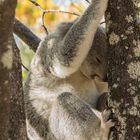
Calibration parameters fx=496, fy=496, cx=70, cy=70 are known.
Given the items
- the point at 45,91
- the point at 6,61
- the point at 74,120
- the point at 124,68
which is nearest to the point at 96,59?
the point at 45,91

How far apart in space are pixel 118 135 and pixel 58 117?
4.71 feet

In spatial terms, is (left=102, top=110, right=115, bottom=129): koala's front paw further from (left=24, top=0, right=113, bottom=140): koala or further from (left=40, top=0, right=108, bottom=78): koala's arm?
(left=40, top=0, right=108, bottom=78): koala's arm

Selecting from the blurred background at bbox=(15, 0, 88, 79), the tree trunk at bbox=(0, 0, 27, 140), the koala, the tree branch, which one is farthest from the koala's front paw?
the blurred background at bbox=(15, 0, 88, 79)

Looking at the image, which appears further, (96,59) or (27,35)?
(27,35)

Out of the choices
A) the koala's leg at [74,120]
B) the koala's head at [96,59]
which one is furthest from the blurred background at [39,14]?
the koala's leg at [74,120]

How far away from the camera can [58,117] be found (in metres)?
5.47

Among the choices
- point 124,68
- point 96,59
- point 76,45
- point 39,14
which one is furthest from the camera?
point 39,14

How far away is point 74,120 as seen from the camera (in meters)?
5.28

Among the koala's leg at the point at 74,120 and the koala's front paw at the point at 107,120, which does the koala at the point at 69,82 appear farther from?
the koala's front paw at the point at 107,120

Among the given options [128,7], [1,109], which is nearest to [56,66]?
[128,7]

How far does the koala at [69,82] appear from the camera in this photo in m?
5.27

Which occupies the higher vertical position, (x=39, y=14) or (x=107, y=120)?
(x=107, y=120)

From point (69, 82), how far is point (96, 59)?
0.43m

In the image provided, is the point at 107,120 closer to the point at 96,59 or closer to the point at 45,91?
the point at 96,59
